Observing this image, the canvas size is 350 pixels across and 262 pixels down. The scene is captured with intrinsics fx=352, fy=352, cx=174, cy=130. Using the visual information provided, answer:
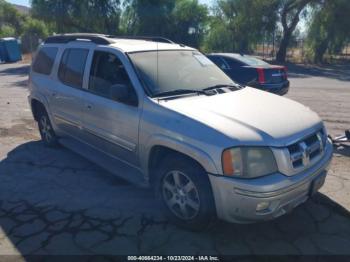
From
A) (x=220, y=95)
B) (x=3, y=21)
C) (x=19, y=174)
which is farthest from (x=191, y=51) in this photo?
(x=3, y=21)

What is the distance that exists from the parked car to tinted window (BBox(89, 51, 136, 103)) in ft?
18.4

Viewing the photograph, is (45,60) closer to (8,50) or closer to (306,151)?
(306,151)

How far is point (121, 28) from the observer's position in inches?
1094

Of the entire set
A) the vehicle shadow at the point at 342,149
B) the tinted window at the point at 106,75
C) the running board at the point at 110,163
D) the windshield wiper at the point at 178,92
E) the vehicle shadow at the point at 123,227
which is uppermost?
the tinted window at the point at 106,75

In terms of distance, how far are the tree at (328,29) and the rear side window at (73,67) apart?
2526 centimetres

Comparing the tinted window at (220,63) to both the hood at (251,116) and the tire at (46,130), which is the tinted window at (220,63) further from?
the hood at (251,116)

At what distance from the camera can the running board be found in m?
4.01

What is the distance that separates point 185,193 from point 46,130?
365cm

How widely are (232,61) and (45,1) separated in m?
20.5

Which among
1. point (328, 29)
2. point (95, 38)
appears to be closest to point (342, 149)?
point (95, 38)

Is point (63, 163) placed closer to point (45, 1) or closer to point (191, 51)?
point (191, 51)

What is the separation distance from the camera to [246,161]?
3.03 m

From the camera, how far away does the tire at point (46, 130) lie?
237 inches

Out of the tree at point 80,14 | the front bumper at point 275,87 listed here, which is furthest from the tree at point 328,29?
the front bumper at point 275,87
